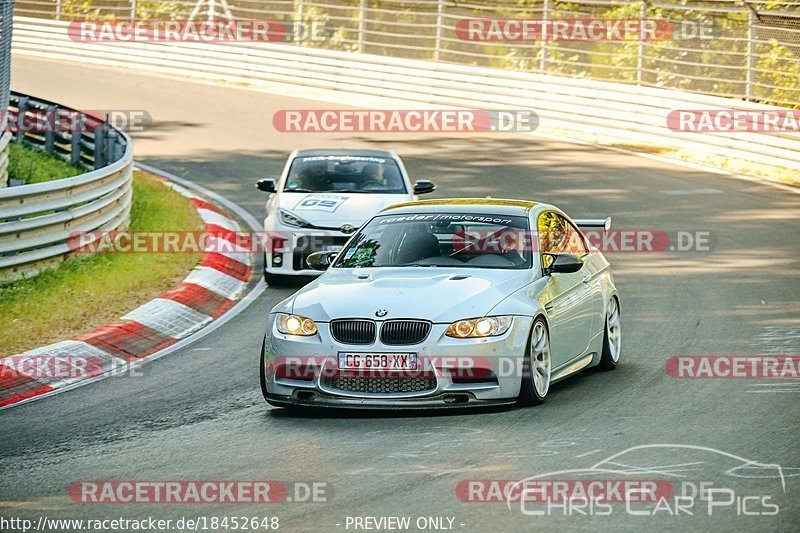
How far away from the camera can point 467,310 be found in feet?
29.6

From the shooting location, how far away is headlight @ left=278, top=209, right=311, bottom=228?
15.0 m

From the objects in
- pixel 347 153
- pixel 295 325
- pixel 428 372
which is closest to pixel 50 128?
pixel 347 153

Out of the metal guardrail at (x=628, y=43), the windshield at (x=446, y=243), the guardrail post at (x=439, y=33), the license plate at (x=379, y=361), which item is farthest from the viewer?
the guardrail post at (x=439, y=33)

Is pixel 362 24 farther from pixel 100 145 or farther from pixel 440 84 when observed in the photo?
pixel 100 145

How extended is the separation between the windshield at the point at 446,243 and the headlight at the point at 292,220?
4.38 metres

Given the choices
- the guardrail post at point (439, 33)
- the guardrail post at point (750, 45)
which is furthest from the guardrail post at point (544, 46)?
the guardrail post at point (750, 45)

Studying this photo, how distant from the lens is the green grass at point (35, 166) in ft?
64.8

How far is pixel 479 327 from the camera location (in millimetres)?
8984

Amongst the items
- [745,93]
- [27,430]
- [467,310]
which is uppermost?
[745,93]

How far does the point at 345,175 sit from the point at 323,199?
93cm

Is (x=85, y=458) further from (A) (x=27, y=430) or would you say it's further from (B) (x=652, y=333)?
(B) (x=652, y=333)

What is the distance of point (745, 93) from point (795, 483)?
18.0 meters

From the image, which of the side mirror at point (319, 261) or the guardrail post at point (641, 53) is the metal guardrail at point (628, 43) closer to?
the guardrail post at point (641, 53)

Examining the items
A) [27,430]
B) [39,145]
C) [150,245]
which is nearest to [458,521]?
[27,430]
